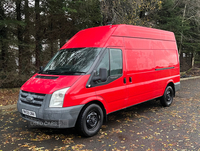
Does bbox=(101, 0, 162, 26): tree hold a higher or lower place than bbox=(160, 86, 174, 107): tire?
higher

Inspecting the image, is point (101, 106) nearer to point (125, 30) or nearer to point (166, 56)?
point (125, 30)

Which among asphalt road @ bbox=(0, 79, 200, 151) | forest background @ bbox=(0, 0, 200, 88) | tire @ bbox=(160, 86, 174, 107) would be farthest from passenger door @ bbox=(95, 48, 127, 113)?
forest background @ bbox=(0, 0, 200, 88)

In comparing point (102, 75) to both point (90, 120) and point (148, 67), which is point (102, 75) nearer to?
point (90, 120)

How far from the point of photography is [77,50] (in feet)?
16.6

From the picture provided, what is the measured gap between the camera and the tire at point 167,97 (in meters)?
7.11

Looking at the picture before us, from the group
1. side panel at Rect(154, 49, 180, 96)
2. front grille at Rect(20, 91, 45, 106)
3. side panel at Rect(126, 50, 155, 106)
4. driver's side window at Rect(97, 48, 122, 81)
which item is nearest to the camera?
front grille at Rect(20, 91, 45, 106)

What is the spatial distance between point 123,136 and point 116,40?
2.53m

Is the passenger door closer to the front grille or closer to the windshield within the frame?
the windshield

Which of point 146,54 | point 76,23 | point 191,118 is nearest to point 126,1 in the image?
point 76,23

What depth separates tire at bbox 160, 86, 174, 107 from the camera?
23.3 ft

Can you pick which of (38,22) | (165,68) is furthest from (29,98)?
(38,22)

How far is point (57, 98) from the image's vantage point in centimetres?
400

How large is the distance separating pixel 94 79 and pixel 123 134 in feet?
5.17

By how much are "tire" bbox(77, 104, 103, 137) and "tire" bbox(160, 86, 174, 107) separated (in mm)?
3406
